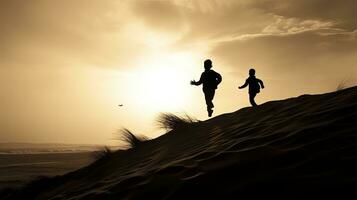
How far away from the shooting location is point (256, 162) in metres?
3.48

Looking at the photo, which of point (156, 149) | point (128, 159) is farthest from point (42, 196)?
point (156, 149)

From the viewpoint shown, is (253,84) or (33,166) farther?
(33,166)

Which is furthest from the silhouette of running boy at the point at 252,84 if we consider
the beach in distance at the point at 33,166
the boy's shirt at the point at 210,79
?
the beach in distance at the point at 33,166

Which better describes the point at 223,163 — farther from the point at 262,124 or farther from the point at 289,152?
the point at 262,124

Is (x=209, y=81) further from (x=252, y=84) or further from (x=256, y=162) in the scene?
(x=256, y=162)

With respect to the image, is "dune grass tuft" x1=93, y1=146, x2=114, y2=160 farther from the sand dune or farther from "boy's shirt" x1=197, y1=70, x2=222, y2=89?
"boy's shirt" x1=197, y1=70, x2=222, y2=89

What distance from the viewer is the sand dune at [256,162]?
2.84 m

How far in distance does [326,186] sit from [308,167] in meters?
0.43

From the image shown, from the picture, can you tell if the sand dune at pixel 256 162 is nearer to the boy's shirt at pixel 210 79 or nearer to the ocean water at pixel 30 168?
the ocean water at pixel 30 168

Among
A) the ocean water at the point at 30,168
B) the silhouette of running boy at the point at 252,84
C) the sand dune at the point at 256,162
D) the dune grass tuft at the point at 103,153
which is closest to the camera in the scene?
the sand dune at the point at 256,162

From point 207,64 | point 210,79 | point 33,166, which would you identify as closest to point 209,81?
point 210,79

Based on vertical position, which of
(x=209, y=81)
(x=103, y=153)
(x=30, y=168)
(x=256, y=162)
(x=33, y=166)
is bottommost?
(x=256, y=162)

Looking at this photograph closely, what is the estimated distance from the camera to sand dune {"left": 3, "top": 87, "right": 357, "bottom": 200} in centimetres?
284

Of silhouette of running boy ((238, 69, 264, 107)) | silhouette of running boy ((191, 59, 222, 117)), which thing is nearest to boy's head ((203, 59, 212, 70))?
silhouette of running boy ((191, 59, 222, 117))
